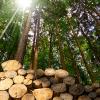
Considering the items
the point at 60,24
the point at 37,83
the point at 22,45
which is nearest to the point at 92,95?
the point at 37,83

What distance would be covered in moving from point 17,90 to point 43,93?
1.43 ft

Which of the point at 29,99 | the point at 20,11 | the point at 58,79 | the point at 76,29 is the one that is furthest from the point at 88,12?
the point at 29,99

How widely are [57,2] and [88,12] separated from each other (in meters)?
0.97

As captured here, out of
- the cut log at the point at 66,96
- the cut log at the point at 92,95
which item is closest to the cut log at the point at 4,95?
the cut log at the point at 66,96

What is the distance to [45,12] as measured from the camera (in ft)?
26.9

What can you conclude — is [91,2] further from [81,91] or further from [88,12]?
[81,91]

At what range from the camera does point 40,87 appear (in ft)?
15.1

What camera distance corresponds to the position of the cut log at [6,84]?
14.6 ft

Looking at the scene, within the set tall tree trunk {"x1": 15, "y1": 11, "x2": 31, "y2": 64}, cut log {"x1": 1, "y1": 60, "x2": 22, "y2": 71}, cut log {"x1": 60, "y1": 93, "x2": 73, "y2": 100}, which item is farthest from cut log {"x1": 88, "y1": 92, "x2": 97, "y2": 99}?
tall tree trunk {"x1": 15, "y1": 11, "x2": 31, "y2": 64}

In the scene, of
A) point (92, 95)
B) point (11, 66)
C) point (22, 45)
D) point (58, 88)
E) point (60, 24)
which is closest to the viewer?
point (92, 95)

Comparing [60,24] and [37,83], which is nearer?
[37,83]

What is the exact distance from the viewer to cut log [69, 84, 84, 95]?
14.6ft

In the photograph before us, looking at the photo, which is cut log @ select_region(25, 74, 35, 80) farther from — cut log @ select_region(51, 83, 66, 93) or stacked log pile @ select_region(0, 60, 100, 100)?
cut log @ select_region(51, 83, 66, 93)

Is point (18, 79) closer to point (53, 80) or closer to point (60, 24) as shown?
point (53, 80)
